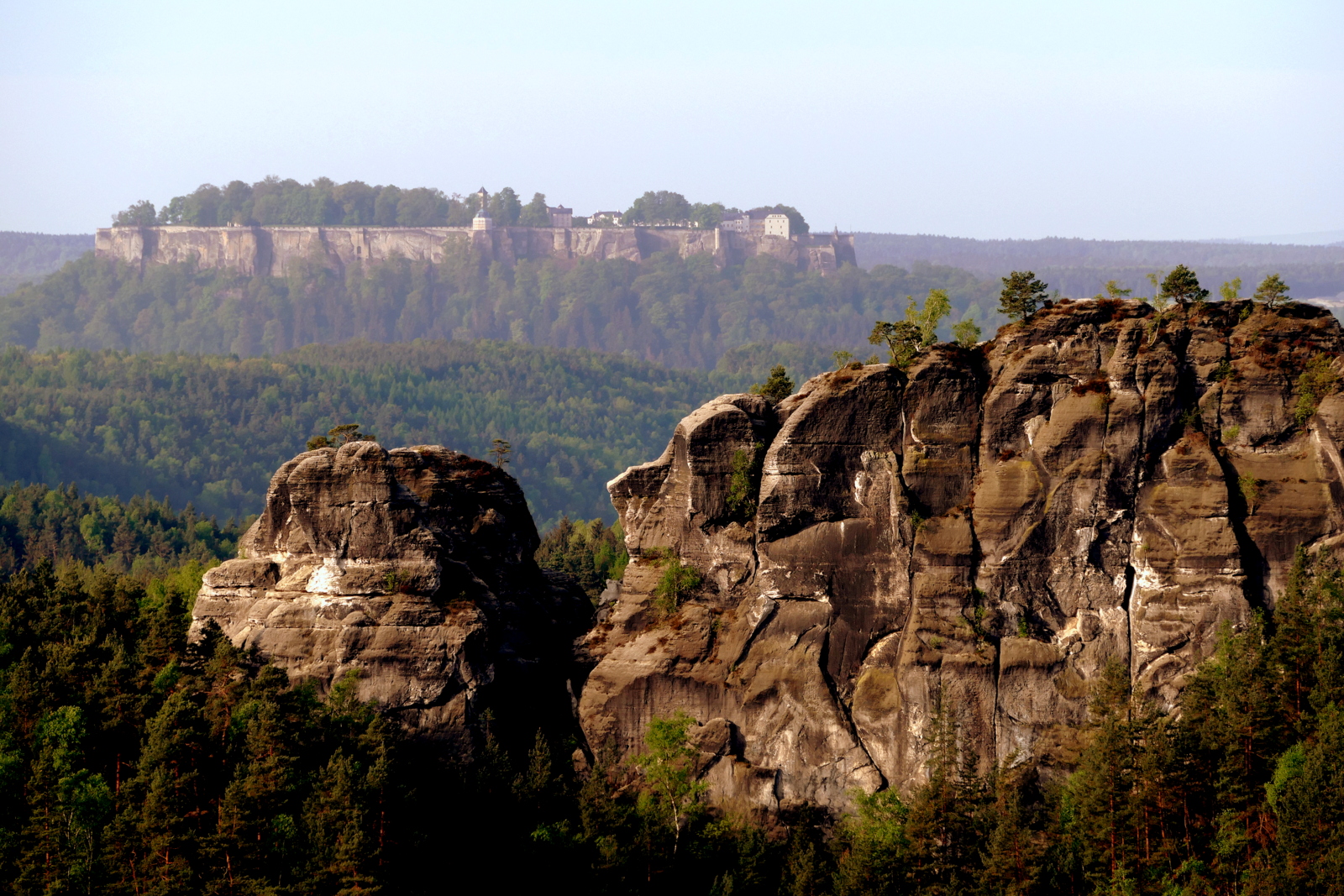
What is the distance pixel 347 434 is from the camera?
80.4 meters

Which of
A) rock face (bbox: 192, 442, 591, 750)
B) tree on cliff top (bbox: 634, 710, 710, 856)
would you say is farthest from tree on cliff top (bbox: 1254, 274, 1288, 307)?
rock face (bbox: 192, 442, 591, 750)

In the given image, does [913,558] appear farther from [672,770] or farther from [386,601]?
[386,601]

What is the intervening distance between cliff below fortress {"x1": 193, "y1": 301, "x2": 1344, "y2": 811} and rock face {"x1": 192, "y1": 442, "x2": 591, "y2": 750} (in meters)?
0.10

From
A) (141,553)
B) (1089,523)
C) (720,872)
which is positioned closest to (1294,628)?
(1089,523)

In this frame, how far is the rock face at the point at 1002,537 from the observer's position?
6200 cm

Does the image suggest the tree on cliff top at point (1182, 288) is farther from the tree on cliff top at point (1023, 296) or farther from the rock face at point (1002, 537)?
the tree on cliff top at point (1023, 296)

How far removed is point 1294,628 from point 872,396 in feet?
57.1

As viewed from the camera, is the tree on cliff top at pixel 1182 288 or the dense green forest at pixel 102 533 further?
the dense green forest at pixel 102 533

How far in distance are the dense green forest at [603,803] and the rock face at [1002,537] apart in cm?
147

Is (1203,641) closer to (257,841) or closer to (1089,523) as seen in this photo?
(1089,523)

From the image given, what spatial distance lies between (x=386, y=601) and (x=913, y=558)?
20251 millimetres

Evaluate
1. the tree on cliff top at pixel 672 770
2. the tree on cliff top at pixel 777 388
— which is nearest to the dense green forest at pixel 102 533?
the tree on cliff top at pixel 777 388

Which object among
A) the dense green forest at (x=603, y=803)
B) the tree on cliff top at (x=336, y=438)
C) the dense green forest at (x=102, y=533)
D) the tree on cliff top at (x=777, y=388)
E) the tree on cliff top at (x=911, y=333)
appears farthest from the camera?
the dense green forest at (x=102, y=533)

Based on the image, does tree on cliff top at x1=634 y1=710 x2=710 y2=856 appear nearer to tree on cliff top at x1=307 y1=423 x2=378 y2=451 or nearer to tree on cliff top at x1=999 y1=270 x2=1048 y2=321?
tree on cliff top at x1=307 y1=423 x2=378 y2=451
